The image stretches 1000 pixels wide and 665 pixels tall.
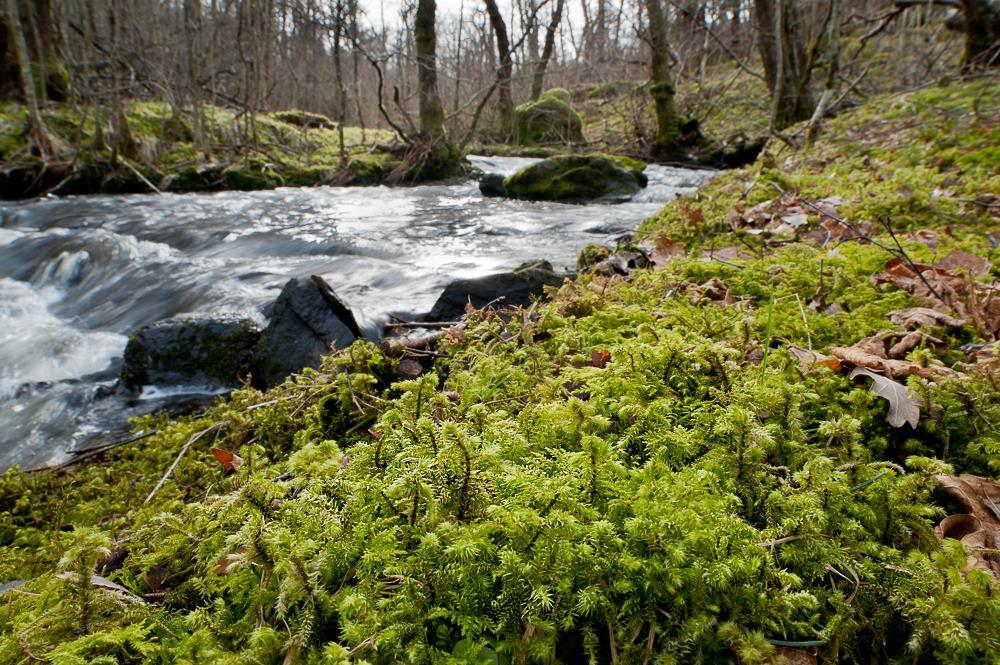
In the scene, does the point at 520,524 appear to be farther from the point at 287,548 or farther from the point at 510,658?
the point at 287,548

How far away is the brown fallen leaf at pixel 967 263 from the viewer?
8.60ft

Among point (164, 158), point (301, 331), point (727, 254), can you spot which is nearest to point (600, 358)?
point (727, 254)

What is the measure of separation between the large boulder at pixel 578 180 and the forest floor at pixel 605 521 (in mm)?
10048

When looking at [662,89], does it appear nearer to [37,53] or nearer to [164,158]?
[164,158]

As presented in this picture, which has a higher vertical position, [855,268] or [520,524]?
[855,268]

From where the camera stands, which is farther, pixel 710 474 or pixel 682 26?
pixel 682 26

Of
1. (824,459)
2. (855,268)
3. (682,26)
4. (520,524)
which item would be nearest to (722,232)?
(855,268)

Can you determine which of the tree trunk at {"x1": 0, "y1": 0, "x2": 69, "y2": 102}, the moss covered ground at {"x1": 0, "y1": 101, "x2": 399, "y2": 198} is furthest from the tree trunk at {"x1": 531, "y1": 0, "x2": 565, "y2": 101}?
the tree trunk at {"x1": 0, "y1": 0, "x2": 69, "y2": 102}

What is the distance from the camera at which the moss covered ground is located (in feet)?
38.2

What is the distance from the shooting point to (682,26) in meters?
25.8

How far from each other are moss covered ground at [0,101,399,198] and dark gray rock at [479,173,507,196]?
3.96 meters

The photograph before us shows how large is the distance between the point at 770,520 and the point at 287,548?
3.43ft

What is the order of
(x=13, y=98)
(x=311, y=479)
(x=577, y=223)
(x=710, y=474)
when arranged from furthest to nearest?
1. (x=13, y=98)
2. (x=577, y=223)
3. (x=311, y=479)
4. (x=710, y=474)

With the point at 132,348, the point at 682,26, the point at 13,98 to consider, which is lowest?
the point at 132,348
